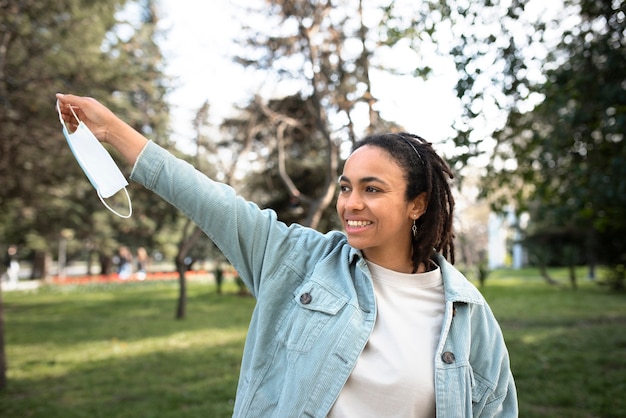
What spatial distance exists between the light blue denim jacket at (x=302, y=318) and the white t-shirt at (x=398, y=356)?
44 millimetres

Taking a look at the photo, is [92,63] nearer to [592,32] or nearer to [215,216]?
[592,32]

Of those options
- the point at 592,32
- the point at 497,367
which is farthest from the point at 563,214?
the point at 497,367

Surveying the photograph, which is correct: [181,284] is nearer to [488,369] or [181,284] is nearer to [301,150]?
[301,150]

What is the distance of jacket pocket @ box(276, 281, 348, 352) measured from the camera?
5.79 ft

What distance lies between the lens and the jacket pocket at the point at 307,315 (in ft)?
5.79

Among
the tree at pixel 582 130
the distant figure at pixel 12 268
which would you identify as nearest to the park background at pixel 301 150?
the tree at pixel 582 130

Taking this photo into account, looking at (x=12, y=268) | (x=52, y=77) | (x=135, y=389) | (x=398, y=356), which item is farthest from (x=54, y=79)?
(x=12, y=268)

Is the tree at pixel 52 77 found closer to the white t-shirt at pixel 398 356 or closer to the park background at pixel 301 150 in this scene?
the park background at pixel 301 150

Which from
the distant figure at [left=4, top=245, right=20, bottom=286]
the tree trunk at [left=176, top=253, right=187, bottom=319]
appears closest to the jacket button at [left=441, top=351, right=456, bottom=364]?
the tree trunk at [left=176, top=253, right=187, bottom=319]

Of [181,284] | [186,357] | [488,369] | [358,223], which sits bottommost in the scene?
[186,357]

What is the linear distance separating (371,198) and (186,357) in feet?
22.9

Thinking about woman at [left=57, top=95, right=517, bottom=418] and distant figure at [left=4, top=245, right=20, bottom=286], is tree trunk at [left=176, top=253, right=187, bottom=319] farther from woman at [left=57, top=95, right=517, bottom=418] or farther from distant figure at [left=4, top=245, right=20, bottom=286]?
distant figure at [left=4, top=245, right=20, bottom=286]

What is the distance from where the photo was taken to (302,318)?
1.80 metres

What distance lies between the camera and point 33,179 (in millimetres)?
10500
